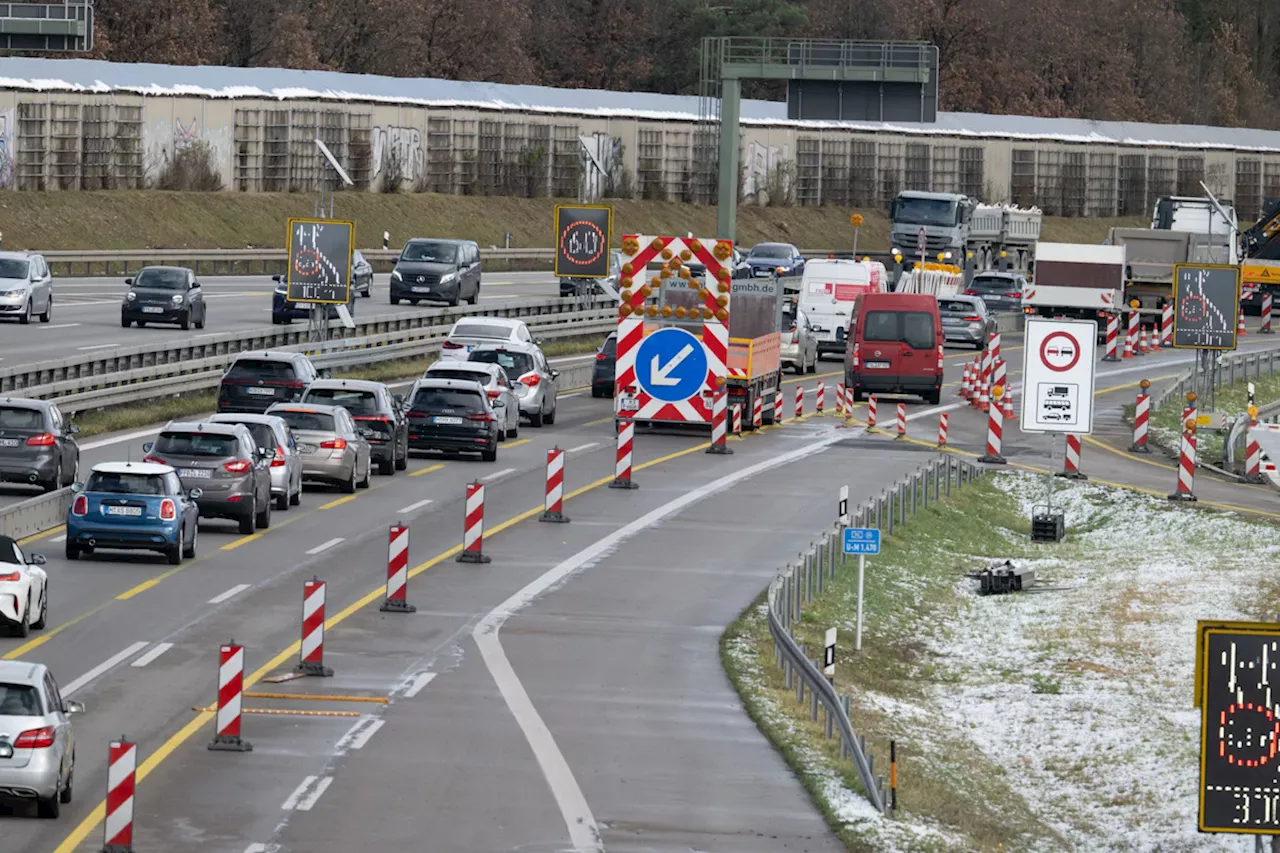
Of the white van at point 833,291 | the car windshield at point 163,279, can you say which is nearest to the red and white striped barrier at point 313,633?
the car windshield at point 163,279

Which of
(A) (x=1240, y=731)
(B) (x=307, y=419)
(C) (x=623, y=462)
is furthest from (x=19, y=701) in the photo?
(C) (x=623, y=462)

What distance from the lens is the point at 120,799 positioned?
16.4 m

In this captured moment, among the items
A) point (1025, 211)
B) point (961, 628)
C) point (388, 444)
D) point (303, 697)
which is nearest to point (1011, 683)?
point (961, 628)

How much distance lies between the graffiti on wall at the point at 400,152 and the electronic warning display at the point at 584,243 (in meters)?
28.5

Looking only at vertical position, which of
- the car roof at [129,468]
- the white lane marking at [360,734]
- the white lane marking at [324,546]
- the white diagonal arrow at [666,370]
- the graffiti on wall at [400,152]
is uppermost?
the graffiti on wall at [400,152]

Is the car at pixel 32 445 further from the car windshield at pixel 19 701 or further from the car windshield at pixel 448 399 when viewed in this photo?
the car windshield at pixel 19 701

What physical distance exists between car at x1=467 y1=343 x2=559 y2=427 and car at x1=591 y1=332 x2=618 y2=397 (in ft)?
17.1

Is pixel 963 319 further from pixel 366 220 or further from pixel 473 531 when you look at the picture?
pixel 473 531

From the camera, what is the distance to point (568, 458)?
144ft

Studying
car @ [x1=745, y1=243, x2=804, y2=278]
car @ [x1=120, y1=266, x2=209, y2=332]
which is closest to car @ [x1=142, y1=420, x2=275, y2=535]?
car @ [x1=120, y1=266, x2=209, y2=332]

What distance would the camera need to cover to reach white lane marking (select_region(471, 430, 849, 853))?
60.9 ft

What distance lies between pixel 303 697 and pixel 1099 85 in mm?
132764

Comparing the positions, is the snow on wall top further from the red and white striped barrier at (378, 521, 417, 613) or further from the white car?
the white car

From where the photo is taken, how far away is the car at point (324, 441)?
37531 millimetres
